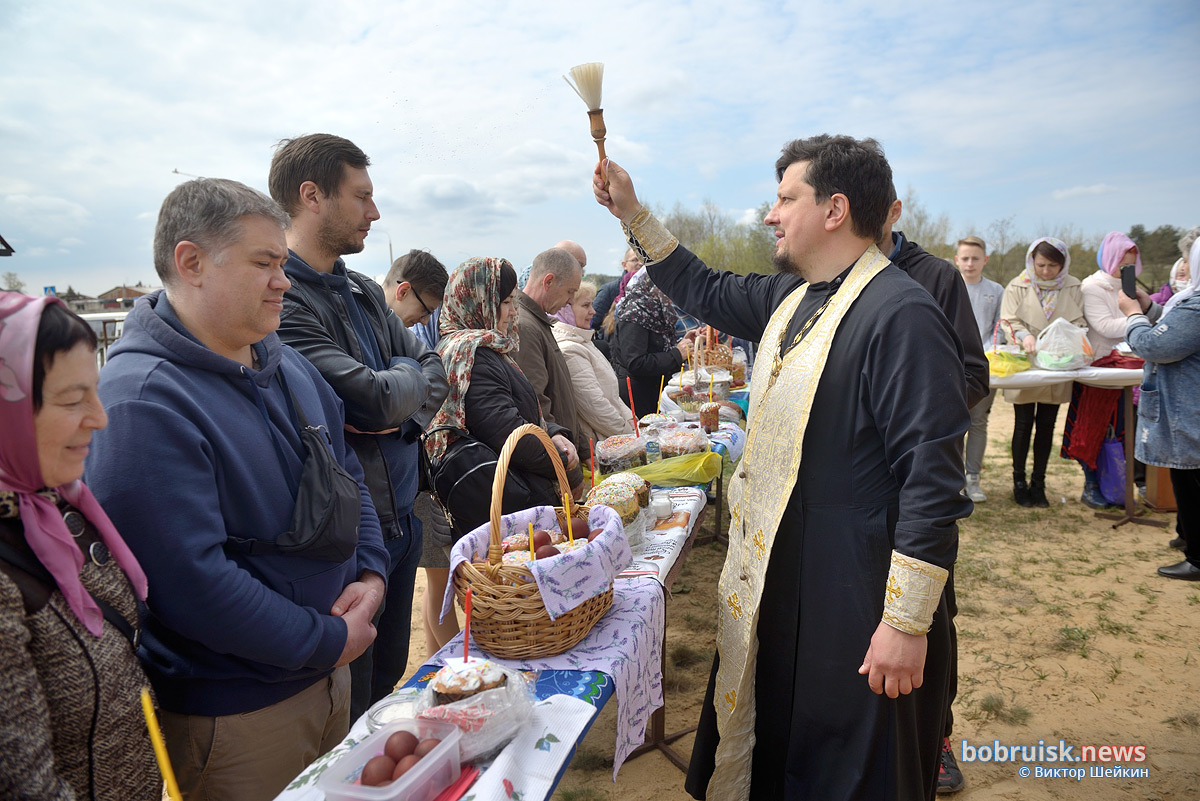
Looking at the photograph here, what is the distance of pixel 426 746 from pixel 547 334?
240 cm

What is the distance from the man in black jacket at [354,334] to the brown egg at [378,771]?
117cm

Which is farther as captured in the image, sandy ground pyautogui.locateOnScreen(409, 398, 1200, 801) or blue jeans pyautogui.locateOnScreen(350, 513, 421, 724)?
sandy ground pyautogui.locateOnScreen(409, 398, 1200, 801)

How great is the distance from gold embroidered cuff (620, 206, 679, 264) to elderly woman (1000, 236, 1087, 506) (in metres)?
4.39

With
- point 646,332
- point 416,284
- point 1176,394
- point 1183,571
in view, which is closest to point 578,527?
point 416,284

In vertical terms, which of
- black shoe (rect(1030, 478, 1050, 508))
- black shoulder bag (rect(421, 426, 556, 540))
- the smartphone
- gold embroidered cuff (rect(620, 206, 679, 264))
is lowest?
black shoe (rect(1030, 478, 1050, 508))

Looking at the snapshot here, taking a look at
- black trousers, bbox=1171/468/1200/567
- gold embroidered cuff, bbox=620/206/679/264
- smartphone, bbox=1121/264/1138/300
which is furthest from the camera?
smartphone, bbox=1121/264/1138/300

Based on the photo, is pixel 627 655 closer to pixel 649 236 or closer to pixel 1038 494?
pixel 649 236

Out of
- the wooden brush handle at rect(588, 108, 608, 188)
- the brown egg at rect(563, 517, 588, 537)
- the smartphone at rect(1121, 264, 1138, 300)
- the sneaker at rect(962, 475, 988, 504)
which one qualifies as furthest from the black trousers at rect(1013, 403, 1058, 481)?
the brown egg at rect(563, 517, 588, 537)

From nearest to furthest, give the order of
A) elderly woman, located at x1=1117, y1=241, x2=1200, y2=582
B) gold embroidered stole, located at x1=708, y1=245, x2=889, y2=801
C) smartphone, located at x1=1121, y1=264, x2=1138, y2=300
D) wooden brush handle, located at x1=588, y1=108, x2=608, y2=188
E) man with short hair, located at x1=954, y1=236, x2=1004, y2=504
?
1. gold embroidered stole, located at x1=708, y1=245, x2=889, y2=801
2. wooden brush handle, located at x1=588, y1=108, x2=608, y2=188
3. elderly woman, located at x1=1117, y1=241, x2=1200, y2=582
4. smartphone, located at x1=1121, y1=264, x2=1138, y2=300
5. man with short hair, located at x1=954, y1=236, x2=1004, y2=504

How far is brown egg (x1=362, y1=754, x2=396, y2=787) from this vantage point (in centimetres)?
111

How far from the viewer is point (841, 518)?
72.5 inches

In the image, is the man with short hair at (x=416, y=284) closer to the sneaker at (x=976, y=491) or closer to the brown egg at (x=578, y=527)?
the brown egg at (x=578, y=527)

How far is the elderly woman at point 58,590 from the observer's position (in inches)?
40.0

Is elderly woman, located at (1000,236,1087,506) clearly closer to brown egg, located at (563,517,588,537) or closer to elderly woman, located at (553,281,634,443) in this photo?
elderly woman, located at (553,281,634,443)
